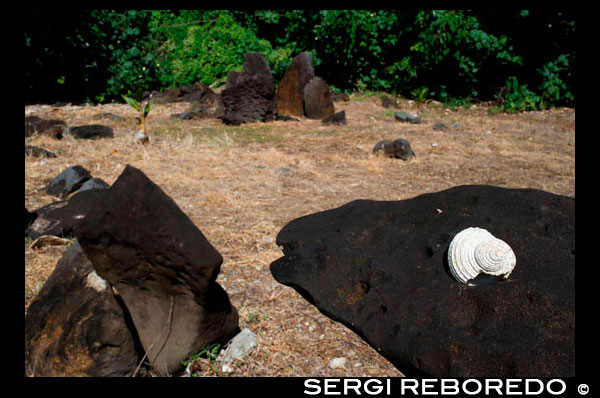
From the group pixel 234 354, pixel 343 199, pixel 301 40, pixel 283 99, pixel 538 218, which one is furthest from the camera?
pixel 301 40

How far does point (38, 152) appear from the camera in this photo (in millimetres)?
6102

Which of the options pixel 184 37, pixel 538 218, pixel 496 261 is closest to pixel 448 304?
pixel 496 261

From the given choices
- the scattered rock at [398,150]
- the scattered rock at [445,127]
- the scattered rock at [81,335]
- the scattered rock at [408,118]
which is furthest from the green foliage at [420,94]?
the scattered rock at [81,335]

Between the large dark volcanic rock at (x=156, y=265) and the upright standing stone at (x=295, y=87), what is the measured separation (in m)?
7.27

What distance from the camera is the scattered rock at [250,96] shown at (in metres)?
8.73

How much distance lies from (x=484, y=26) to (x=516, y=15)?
2.14 ft

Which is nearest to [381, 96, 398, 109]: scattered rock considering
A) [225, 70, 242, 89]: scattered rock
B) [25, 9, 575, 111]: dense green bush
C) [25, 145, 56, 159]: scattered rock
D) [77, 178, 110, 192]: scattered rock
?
[25, 9, 575, 111]: dense green bush

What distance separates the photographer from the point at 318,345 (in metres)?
2.48

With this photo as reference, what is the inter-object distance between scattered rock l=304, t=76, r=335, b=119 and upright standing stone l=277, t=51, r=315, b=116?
Answer: 0.61 feet

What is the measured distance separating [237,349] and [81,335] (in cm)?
75

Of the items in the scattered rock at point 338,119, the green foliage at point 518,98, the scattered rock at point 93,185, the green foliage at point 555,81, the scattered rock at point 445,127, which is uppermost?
the green foliage at point 555,81

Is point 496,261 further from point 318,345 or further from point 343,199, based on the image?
point 343,199

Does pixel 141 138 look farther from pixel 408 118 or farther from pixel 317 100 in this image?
pixel 408 118

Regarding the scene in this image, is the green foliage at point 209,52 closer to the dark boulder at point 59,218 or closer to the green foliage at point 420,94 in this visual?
the green foliage at point 420,94
